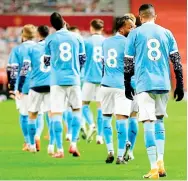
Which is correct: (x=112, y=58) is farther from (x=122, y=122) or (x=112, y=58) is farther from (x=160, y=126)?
(x=160, y=126)

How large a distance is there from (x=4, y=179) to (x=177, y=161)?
9.45 feet

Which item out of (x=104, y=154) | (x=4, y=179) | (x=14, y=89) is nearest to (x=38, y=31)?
(x=14, y=89)

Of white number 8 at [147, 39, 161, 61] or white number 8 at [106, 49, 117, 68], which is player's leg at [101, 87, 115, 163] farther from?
white number 8 at [147, 39, 161, 61]

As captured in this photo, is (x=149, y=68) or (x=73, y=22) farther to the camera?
(x=73, y=22)

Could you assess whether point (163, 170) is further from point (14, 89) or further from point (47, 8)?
point (47, 8)

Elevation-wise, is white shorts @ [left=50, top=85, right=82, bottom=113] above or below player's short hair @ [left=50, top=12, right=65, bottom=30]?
below

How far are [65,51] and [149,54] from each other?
221cm

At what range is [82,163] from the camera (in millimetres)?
11297

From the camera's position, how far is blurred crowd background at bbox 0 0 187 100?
31.3 metres

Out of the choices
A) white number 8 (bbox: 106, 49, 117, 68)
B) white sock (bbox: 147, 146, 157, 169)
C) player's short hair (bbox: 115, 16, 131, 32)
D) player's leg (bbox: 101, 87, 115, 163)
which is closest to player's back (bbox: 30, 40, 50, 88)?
player's leg (bbox: 101, 87, 115, 163)

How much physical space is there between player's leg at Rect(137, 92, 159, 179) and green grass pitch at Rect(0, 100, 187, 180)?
17 centimetres

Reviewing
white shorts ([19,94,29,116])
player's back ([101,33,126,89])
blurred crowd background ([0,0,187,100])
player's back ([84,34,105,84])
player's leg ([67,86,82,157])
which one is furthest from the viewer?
Result: blurred crowd background ([0,0,187,100])

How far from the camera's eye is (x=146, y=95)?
9.66 m

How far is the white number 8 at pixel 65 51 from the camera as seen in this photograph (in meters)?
11.6
